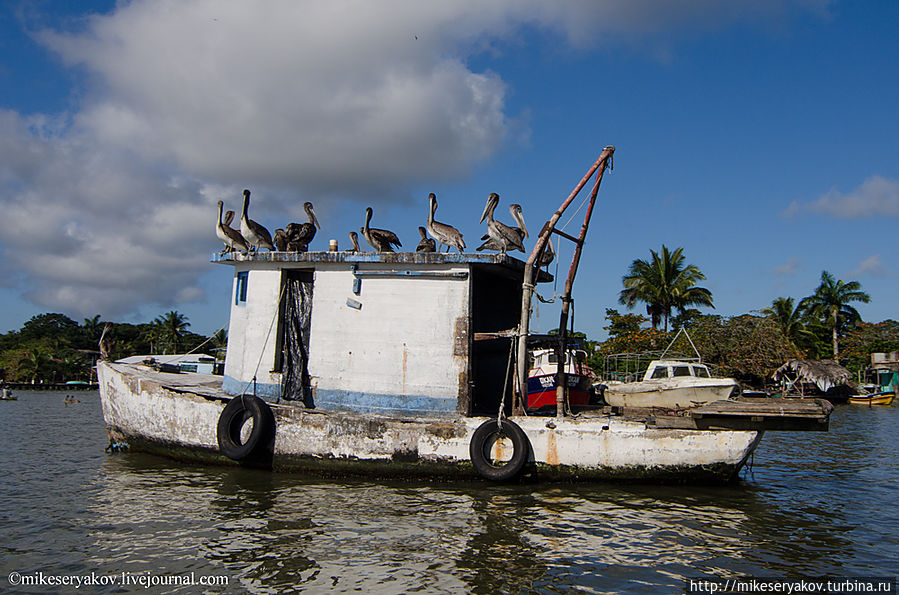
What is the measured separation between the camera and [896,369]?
42.6m

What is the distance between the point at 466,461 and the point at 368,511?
1.98m

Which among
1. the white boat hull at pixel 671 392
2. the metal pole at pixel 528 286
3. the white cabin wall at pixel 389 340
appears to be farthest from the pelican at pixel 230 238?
the white boat hull at pixel 671 392

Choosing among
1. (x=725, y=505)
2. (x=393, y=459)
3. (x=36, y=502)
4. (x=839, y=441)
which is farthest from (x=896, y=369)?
(x=36, y=502)

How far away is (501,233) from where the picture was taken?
10406 millimetres

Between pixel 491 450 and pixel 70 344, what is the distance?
6447 cm

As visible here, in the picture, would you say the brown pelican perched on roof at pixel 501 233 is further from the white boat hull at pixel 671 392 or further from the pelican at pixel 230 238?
the white boat hull at pixel 671 392

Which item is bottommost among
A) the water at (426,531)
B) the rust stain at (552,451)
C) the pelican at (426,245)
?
the water at (426,531)

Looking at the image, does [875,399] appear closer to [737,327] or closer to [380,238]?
[737,327]

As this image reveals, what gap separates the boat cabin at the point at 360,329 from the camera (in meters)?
10.0

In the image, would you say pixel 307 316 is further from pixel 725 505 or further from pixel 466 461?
pixel 725 505

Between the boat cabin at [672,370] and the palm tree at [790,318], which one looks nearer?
the boat cabin at [672,370]

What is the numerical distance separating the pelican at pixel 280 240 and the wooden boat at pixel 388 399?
0.48 m

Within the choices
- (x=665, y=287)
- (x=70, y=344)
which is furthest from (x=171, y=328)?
(x=665, y=287)

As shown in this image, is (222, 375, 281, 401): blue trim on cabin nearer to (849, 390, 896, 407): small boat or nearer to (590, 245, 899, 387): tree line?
(590, 245, 899, 387): tree line
